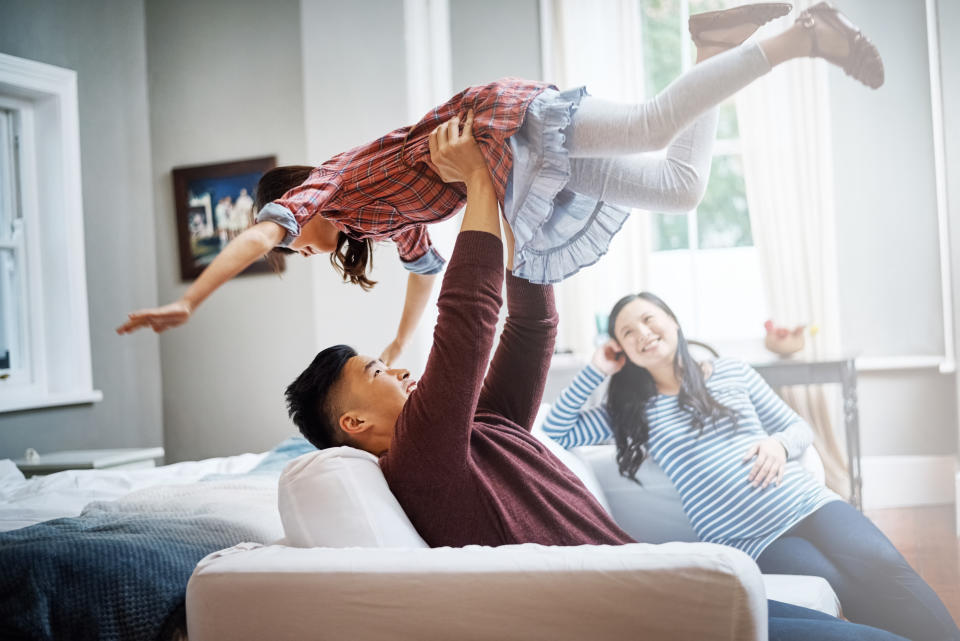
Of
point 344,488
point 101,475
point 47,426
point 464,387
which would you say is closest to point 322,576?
point 344,488

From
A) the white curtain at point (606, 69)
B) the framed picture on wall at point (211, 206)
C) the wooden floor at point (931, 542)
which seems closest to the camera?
the wooden floor at point (931, 542)

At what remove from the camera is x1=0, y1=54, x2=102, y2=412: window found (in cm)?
390

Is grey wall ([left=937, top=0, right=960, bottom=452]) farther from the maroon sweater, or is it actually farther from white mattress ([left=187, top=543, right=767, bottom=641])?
white mattress ([left=187, top=543, right=767, bottom=641])

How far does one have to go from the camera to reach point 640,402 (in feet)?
8.19

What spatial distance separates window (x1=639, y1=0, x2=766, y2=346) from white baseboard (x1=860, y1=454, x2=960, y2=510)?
95 centimetres

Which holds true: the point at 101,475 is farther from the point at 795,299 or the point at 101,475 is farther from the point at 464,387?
the point at 795,299

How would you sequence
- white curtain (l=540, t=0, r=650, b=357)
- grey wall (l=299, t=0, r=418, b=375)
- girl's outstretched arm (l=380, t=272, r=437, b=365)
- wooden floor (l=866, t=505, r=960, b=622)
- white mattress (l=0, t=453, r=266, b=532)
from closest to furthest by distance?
girl's outstretched arm (l=380, t=272, r=437, b=365)
white mattress (l=0, t=453, r=266, b=532)
wooden floor (l=866, t=505, r=960, b=622)
grey wall (l=299, t=0, r=418, b=375)
white curtain (l=540, t=0, r=650, b=357)

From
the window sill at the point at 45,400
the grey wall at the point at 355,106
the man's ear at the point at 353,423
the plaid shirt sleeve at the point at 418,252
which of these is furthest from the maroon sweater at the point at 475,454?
the window sill at the point at 45,400

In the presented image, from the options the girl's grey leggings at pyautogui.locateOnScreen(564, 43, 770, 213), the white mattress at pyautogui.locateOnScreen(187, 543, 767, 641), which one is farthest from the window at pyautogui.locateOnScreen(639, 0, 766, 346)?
the white mattress at pyautogui.locateOnScreen(187, 543, 767, 641)

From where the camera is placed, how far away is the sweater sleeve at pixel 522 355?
1.40 metres

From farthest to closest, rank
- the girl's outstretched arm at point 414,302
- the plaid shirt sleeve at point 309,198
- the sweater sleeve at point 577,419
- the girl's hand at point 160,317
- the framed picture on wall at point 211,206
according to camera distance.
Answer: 1. the framed picture on wall at point 211,206
2. the sweater sleeve at point 577,419
3. the girl's outstretched arm at point 414,302
4. the plaid shirt sleeve at point 309,198
5. the girl's hand at point 160,317

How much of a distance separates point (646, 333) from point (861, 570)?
0.88 metres

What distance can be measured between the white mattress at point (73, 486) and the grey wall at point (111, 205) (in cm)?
119

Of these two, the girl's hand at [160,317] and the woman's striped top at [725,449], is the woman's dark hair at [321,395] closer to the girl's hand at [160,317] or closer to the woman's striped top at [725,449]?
the girl's hand at [160,317]
